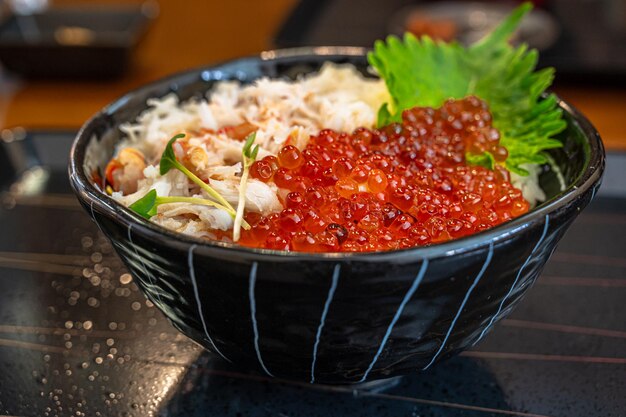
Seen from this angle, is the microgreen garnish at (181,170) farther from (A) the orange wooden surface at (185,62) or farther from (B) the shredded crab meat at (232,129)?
(A) the orange wooden surface at (185,62)

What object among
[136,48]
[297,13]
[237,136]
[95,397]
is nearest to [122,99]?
[237,136]

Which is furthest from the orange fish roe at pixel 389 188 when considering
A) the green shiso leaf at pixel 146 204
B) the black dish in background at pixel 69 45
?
the black dish in background at pixel 69 45

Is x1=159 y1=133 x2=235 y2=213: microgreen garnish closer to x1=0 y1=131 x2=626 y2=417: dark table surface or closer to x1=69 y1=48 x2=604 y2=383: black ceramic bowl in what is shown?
x1=69 y1=48 x2=604 y2=383: black ceramic bowl

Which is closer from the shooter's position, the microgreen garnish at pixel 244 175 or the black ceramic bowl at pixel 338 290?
the black ceramic bowl at pixel 338 290

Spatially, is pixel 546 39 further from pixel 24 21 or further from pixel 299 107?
pixel 24 21

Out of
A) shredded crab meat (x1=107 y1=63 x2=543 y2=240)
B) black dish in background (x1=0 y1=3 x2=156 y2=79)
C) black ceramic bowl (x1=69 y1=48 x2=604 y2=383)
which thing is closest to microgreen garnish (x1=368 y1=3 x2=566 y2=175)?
shredded crab meat (x1=107 y1=63 x2=543 y2=240)

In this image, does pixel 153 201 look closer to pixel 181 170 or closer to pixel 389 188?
pixel 181 170

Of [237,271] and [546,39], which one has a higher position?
[237,271]
